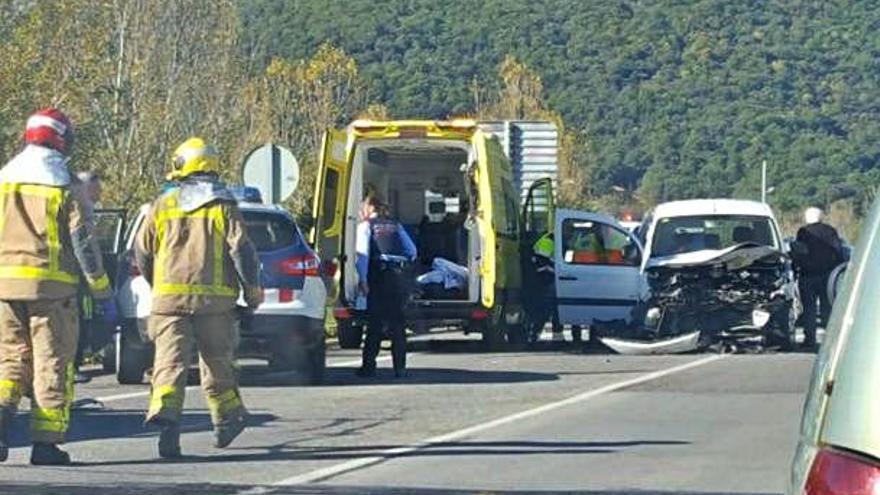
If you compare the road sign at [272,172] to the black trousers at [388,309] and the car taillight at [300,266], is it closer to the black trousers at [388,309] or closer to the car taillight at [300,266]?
the black trousers at [388,309]

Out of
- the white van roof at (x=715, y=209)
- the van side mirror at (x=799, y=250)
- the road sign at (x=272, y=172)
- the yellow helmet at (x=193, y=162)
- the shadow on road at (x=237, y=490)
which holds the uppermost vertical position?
the yellow helmet at (x=193, y=162)

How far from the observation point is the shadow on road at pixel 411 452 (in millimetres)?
11312

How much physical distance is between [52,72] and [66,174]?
1502 centimetres

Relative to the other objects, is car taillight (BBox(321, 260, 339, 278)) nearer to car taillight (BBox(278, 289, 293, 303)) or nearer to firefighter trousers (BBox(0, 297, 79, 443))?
car taillight (BBox(278, 289, 293, 303))

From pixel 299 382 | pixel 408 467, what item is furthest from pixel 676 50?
pixel 408 467

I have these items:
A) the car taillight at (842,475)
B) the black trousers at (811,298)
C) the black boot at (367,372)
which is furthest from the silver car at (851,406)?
the black trousers at (811,298)

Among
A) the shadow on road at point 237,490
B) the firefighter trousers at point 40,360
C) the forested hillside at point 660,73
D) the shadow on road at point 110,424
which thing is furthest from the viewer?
the forested hillside at point 660,73

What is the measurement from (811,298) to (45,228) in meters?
14.2

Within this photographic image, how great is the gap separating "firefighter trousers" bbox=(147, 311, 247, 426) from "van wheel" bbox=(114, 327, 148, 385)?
549 centimetres

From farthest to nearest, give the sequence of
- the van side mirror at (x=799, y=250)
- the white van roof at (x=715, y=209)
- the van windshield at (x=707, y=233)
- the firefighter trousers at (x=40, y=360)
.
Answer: the white van roof at (x=715, y=209)
the van windshield at (x=707, y=233)
the van side mirror at (x=799, y=250)
the firefighter trousers at (x=40, y=360)

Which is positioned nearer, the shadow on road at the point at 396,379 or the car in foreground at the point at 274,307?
the car in foreground at the point at 274,307

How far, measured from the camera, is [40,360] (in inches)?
420

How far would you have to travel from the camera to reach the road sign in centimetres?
2366

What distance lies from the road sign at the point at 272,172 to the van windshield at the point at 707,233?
4326 millimetres
